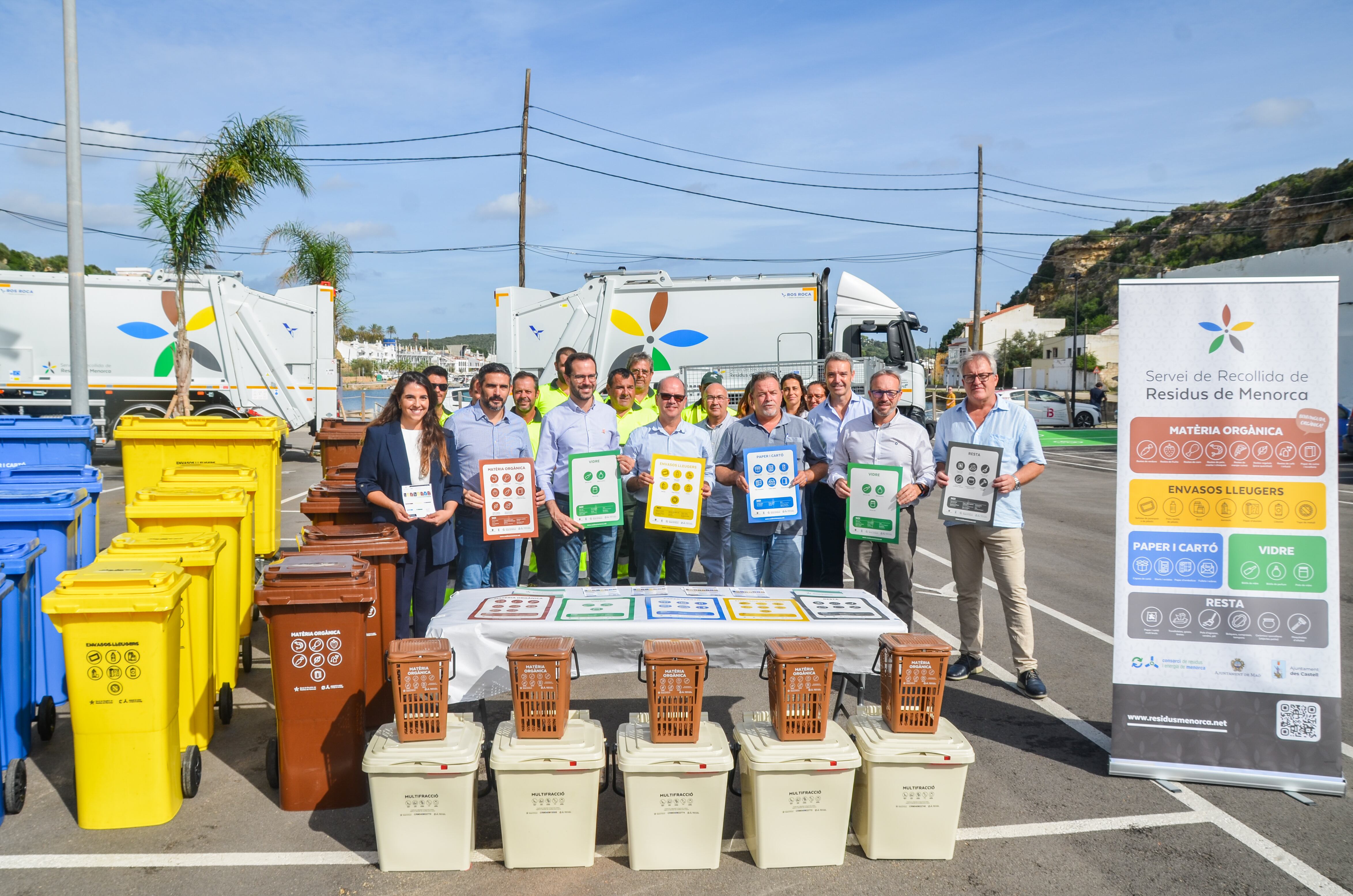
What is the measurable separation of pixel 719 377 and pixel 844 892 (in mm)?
4298

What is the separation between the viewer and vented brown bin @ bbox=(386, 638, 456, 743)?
3703 mm

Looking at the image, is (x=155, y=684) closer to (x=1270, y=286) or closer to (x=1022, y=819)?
(x=1022, y=819)

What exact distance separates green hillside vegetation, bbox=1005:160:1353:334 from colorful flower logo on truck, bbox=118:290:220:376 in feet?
132

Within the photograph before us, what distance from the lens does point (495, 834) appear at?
4.04 metres

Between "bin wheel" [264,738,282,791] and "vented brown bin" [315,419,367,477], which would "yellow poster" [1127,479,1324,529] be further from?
"vented brown bin" [315,419,367,477]

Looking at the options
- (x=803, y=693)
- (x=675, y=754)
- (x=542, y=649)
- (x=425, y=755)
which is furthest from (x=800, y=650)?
(x=425, y=755)

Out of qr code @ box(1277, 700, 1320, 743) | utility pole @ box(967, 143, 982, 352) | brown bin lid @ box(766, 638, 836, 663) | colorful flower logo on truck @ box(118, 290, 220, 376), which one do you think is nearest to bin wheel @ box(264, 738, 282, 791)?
brown bin lid @ box(766, 638, 836, 663)

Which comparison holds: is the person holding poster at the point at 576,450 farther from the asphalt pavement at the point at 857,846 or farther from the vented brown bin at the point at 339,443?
the vented brown bin at the point at 339,443

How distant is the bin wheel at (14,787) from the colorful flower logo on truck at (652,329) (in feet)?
37.9

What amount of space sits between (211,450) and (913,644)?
659 cm

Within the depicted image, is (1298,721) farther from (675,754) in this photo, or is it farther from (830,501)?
(675,754)

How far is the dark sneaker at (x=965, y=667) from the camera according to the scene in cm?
600

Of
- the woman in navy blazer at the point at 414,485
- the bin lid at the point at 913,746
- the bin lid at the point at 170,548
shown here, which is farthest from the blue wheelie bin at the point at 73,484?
the bin lid at the point at 913,746

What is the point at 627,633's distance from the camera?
420 cm
